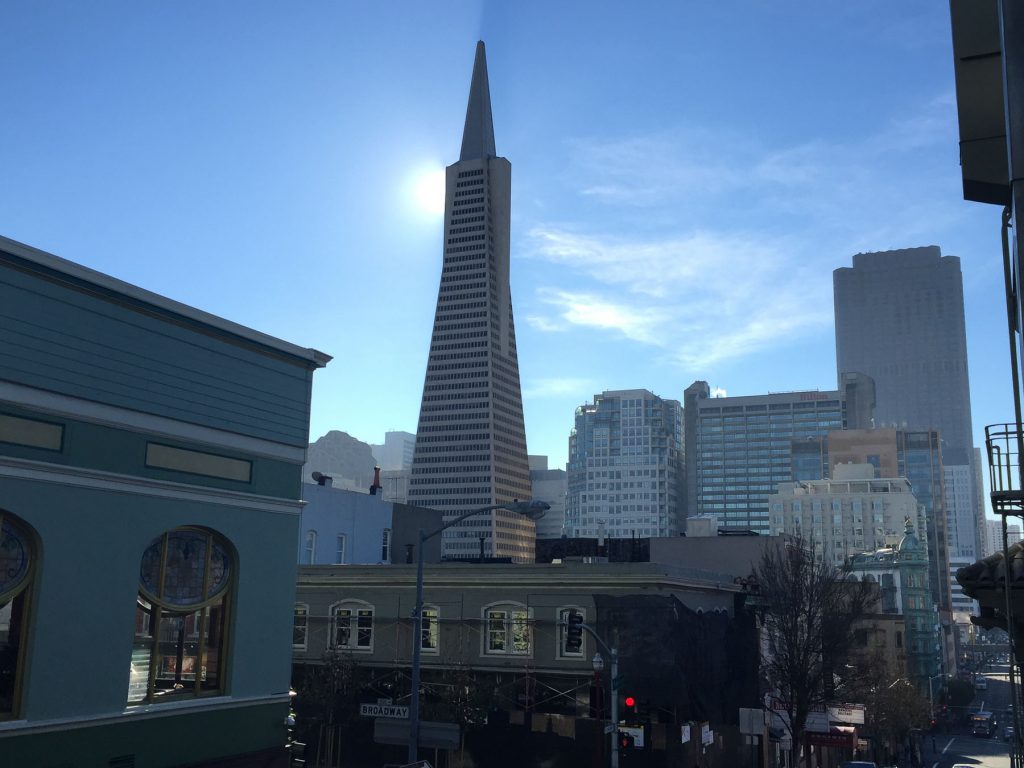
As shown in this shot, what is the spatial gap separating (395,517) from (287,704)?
45.9 metres

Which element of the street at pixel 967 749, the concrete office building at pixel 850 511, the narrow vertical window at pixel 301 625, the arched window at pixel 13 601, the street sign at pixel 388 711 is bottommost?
the street at pixel 967 749

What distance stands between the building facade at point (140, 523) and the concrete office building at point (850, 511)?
5825 inches

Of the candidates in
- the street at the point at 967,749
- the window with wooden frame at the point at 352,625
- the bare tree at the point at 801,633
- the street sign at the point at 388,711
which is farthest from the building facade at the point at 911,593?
the street sign at the point at 388,711

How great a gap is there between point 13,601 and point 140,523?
3.07 meters

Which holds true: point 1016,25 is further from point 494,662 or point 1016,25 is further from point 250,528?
point 494,662

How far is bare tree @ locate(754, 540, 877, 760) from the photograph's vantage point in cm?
4844

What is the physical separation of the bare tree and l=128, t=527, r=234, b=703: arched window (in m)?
33.2

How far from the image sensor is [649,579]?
39.0m

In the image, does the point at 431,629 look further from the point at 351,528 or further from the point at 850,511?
the point at 850,511

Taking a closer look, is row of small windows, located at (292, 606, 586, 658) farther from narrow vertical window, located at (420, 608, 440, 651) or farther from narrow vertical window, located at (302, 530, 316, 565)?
narrow vertical window, located at (302, 530, 316, 565)

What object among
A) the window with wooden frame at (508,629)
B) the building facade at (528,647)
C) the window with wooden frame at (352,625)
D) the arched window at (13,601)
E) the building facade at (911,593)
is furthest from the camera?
the building facade at (911,593)

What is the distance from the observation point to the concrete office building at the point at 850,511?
536 ft

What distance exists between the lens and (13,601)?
18.3 meters

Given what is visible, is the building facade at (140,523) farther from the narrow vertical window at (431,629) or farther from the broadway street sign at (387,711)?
the narrow vertical window at (431,629)
